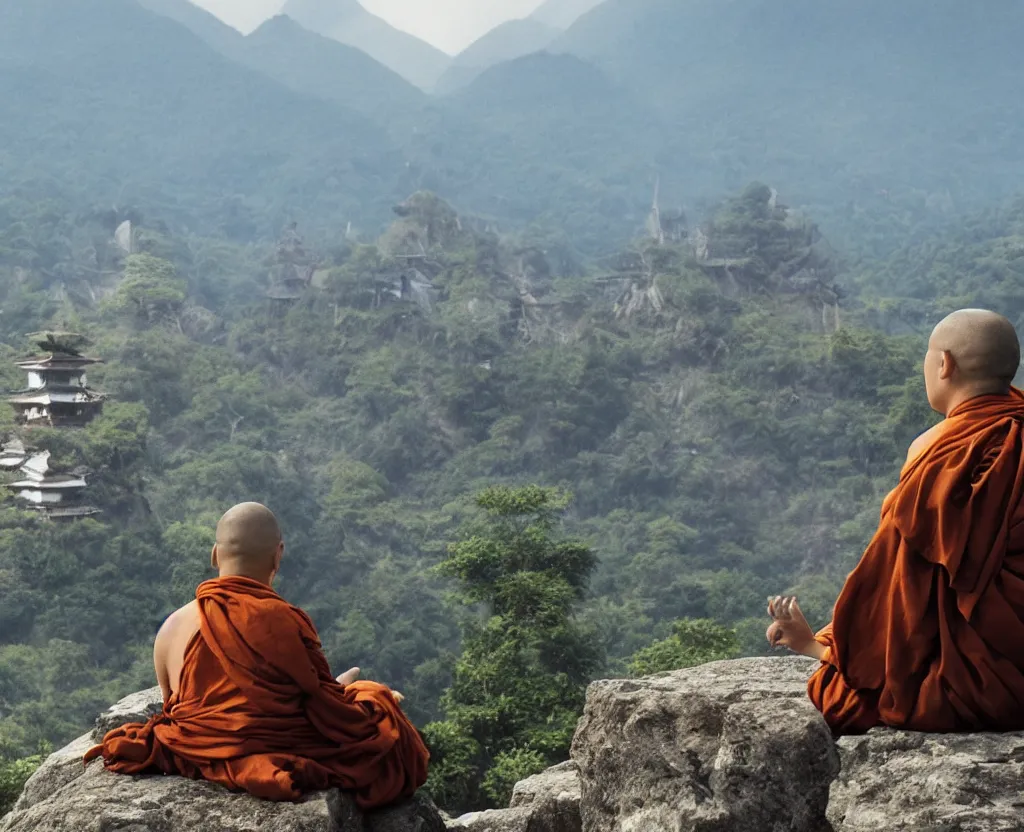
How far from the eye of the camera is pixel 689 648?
50.1 ft

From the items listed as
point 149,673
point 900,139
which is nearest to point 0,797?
point 149,673

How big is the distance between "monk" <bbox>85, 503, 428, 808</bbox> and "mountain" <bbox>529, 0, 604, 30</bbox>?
3464 inches

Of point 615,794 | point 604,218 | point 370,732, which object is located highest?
point 604,218

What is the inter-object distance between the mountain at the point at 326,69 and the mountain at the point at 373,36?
10.00 ft

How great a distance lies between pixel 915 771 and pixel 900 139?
68002mm

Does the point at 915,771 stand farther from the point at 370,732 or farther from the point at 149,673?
the point at 149,673

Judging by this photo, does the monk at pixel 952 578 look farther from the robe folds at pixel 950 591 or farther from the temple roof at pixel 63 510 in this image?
the temple roof at pixel 63 510

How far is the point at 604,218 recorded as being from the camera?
205ft

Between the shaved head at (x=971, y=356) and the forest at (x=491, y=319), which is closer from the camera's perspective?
the shaved head at (x=971, y=356)

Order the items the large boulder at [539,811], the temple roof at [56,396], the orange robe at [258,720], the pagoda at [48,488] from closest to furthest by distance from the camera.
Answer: the orange robe at [258,720] → the large boulder at [539,811] → the temple roof at [56,396] → the pagoda at [48,488]

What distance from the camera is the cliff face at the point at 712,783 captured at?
272cm

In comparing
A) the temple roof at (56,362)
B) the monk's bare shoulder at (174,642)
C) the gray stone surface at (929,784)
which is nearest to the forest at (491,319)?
the temple roof at (56,362)

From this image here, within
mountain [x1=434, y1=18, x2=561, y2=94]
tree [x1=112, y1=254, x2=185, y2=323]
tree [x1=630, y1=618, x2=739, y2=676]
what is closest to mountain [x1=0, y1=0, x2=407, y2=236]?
tree [x1=112, y1=254, x2=185, y2=323]

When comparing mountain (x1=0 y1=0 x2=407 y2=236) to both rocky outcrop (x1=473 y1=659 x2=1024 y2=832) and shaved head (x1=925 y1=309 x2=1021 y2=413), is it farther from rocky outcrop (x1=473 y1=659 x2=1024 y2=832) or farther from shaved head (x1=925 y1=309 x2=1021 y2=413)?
shaved head (x1=925 y1=309 x2=1021 y2=413)
